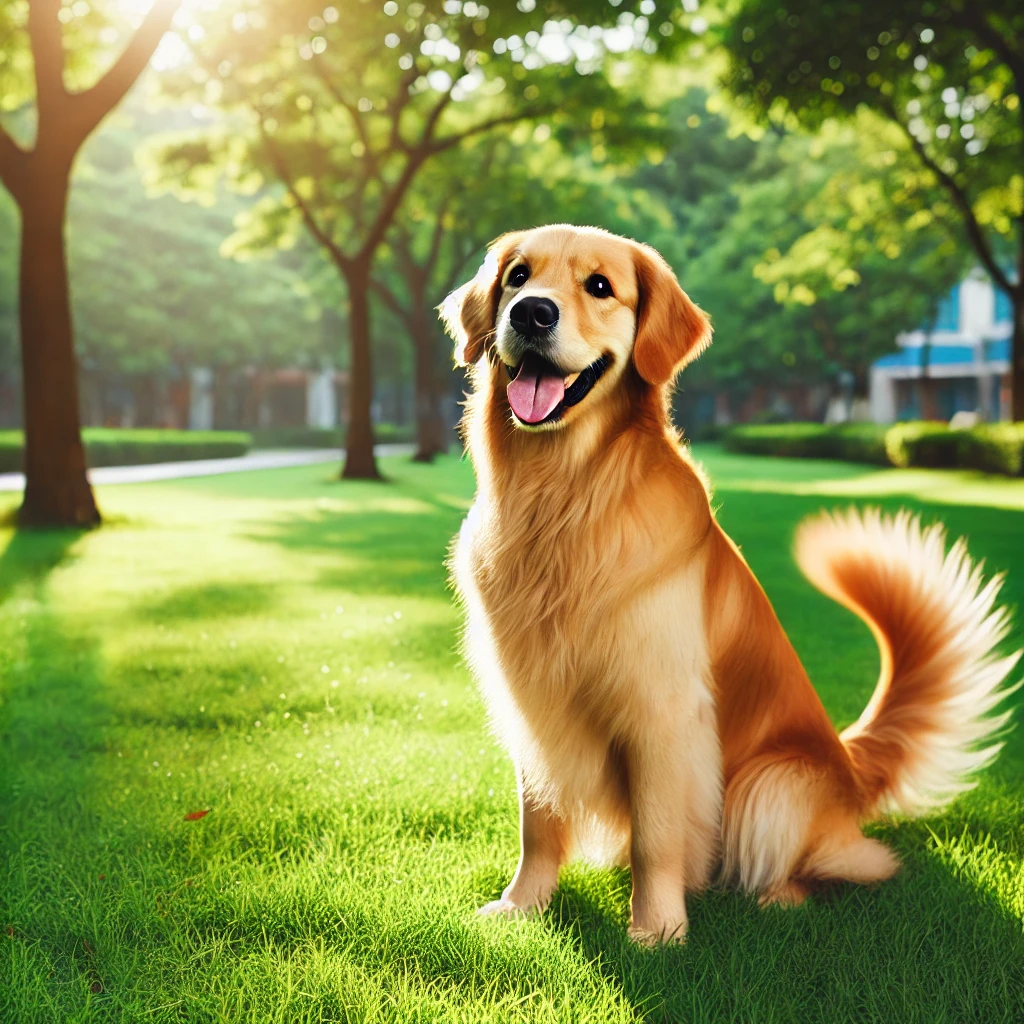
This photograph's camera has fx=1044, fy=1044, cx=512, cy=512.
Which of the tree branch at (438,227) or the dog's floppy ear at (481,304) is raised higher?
the tree branch at (438,227)

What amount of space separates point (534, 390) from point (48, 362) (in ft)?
35.2

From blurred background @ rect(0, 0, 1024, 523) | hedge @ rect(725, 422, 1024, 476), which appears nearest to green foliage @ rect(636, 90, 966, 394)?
blurred background @ rect(0, 0, 1024, 523)

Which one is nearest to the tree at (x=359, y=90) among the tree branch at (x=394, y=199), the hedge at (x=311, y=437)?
the tree branch at (x=394, y=199)

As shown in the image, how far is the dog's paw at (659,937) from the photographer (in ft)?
9.07

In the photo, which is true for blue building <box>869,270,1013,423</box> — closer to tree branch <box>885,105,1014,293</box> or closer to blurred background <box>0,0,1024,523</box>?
blurred background <box>0,0,1024,523</box>

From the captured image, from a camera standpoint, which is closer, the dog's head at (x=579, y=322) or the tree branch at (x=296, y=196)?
the dog's head at (x=579, y=322)

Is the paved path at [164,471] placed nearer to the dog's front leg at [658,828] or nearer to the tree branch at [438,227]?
the tree branch at [438,227]

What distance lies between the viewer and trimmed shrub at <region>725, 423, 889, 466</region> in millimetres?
29922

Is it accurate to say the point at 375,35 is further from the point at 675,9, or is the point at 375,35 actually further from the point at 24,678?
the point at 24,678

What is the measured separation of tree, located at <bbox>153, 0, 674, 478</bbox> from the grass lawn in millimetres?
13446

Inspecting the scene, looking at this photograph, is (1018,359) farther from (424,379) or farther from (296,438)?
(296,438)

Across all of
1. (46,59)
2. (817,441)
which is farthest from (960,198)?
(46,59)

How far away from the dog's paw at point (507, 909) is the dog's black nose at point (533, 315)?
1.61 metres

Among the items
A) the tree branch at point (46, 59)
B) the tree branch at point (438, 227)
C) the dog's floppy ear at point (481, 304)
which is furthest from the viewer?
the tree branch at point (438, 227)
